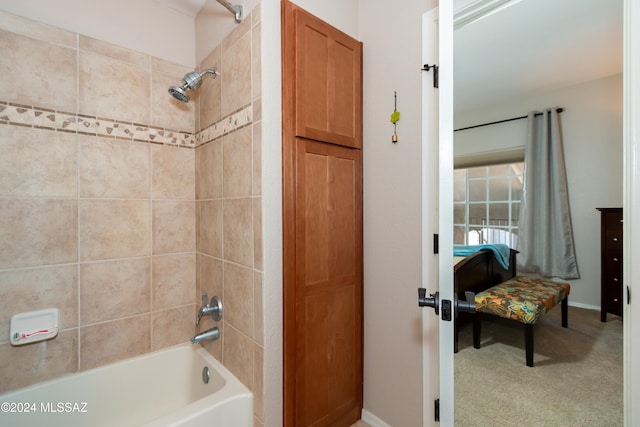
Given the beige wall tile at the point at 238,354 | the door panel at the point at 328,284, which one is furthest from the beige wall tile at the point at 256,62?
the beige wall tile at the point at 238,354

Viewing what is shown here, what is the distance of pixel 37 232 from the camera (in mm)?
1295

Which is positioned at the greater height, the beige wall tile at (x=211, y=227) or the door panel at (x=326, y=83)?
the door panel at (x=326, y=83)

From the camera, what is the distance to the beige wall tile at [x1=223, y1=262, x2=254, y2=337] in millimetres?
1270

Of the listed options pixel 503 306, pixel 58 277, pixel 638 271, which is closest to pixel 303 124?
pixel 638 271

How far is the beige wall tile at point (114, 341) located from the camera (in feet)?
4.66

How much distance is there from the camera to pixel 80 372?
140 centimetres

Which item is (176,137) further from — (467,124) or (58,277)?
(467,124)

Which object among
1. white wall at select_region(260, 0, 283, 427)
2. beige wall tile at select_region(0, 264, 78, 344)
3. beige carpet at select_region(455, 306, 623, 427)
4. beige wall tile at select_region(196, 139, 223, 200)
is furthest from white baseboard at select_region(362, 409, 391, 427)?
beige wall tile at select_region(0, 264, 78, 344)

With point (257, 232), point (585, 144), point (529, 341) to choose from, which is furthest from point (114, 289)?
point (585, 144)

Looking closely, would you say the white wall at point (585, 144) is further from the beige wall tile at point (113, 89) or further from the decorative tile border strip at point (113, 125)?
the beige wall tile at point (113, 89)

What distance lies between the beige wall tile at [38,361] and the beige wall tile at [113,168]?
0.77 meters

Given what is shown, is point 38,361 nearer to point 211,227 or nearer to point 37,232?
point 37,232

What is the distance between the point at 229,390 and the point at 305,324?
48cm

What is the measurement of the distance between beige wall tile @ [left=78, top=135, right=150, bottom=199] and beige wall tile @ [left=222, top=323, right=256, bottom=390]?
1.00 m
